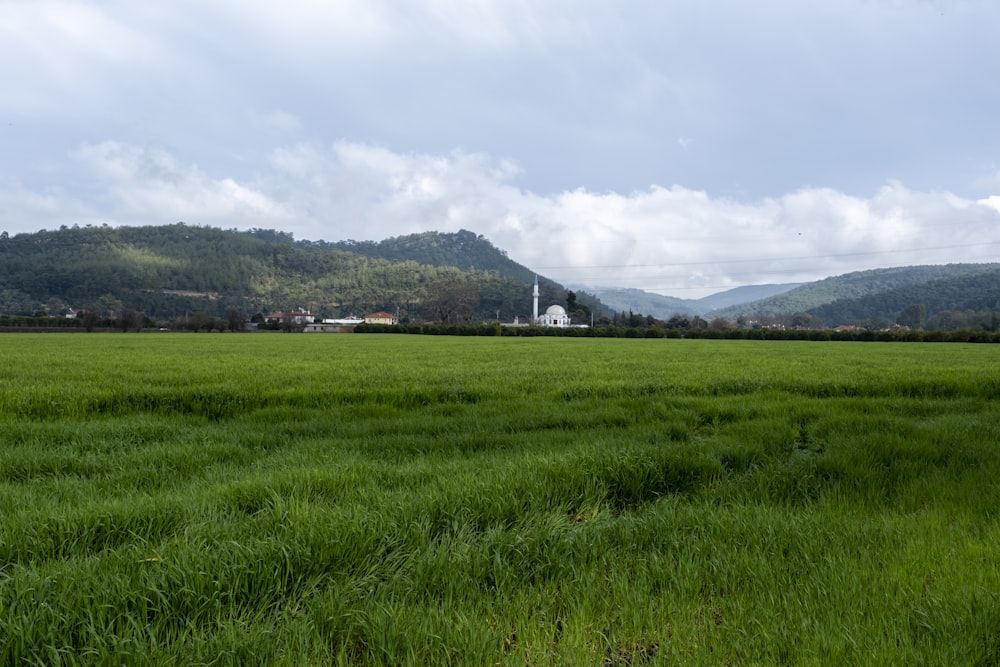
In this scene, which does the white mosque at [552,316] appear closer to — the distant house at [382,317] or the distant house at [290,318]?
the distant house at [382,317]

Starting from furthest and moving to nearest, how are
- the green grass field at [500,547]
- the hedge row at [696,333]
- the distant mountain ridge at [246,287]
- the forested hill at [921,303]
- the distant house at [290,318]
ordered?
the distant mountain ridge at [246,287], the forested hill at [921,303], the distant house at [290,318], the hedge row at [696,333], the green grass field at [500,547]

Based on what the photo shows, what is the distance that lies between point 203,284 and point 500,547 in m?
190

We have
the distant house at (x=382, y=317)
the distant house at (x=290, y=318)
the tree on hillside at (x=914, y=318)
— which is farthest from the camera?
the distant house at (x=382, y=317)

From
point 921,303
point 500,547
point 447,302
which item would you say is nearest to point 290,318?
point 447,302

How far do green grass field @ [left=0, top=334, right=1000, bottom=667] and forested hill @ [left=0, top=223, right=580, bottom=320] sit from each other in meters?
123

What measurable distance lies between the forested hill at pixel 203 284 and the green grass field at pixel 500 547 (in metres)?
123

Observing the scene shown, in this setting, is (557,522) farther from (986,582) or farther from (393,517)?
(986,582)

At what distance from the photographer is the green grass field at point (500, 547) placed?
1.83 meters

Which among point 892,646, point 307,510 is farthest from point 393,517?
point 892,646

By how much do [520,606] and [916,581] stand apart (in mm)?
1853

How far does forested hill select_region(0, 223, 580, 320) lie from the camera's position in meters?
132

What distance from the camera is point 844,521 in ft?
9.70

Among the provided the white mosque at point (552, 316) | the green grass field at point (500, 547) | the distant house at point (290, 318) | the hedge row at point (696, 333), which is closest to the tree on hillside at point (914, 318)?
the hedge row at point (696, 333)

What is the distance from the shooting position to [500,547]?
8.61 feet
